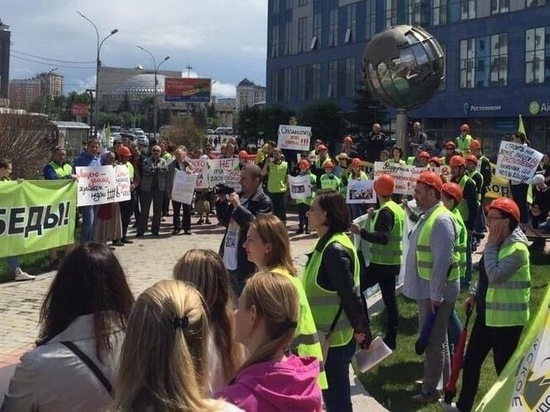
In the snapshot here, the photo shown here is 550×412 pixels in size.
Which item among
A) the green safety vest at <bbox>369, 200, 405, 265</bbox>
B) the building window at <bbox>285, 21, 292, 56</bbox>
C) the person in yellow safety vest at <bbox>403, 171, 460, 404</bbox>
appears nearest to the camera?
the person in yellow safety vest at <bbox>403, 171, 460, 404</bbox>

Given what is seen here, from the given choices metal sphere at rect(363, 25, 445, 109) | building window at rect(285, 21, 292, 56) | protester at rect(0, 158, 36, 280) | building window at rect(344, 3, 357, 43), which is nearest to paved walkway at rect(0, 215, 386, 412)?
protester at rect(0, 158, 36, 280)

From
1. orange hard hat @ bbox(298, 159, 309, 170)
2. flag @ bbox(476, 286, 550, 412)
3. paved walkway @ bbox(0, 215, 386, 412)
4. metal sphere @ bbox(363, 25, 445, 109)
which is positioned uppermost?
metal sphere @ bbox(363, 25, 445, 109)

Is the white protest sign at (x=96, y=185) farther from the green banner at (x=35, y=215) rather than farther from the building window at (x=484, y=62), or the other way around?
the building window at (x=484, y=62)

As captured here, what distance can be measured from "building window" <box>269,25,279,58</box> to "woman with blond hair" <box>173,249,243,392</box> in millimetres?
81009

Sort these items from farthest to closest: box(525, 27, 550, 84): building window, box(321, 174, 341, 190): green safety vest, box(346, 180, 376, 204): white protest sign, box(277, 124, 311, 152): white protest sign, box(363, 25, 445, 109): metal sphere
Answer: box(525, 27, 550, 84): building window, box(277, 124, 311, 152): white protest sign, box(321, 174, 341, 190): green safety vest, box(363, 25, 445, 109): metal sphere, box(346, 180, 376, 204): white protest sign

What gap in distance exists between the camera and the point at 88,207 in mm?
12805

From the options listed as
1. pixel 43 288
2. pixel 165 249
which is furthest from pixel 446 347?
pixel 165 249

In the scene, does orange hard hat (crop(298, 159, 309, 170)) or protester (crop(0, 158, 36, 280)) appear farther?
orange hard hat (crop(298, 159, 309, 170))

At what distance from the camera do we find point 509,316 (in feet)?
18.5

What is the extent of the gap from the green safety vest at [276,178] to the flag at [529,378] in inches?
505

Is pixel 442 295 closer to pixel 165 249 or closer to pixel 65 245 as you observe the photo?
pixel 65 245

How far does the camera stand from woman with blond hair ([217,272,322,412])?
2.78 m

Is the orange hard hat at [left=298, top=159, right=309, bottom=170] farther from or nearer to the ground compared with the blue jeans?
farther from the ground

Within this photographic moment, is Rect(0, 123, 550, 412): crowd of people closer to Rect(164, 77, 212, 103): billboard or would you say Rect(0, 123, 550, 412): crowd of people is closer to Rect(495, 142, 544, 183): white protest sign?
Rect(495, 142, 544, 183): white protest sign
